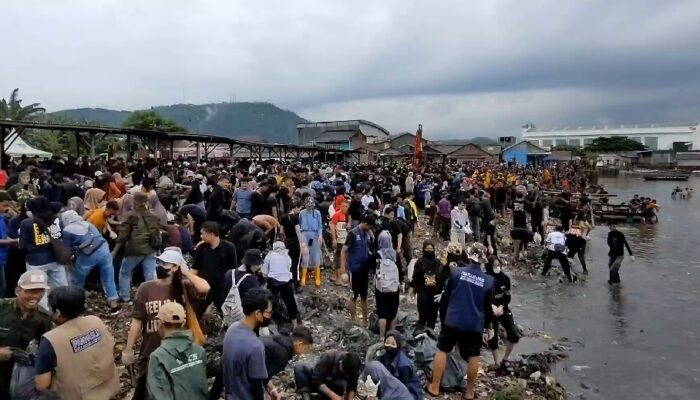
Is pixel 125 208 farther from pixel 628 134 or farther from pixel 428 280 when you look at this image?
pixel 628 134

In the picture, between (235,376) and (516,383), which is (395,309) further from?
(235,376)

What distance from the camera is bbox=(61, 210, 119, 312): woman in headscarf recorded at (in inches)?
242

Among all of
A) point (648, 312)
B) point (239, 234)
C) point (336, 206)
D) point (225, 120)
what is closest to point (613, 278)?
point (648, 312)

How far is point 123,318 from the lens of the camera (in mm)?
6812

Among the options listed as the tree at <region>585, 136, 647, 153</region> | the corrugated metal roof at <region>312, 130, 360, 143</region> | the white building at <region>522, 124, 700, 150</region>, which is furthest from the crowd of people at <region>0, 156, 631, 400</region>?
the white building at <region>522, 124, 700, 150</region>

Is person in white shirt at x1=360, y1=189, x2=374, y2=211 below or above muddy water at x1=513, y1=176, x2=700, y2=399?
above

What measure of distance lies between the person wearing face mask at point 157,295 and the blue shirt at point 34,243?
1.97m

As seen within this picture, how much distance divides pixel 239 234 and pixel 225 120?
19824 centimetres

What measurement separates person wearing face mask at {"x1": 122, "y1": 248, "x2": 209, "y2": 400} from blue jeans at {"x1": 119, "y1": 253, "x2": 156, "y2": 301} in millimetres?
2746

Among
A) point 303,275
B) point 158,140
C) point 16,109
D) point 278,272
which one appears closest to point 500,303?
point 278,272

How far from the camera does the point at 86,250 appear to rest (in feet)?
20.7

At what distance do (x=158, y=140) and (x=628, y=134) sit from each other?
13030 cm

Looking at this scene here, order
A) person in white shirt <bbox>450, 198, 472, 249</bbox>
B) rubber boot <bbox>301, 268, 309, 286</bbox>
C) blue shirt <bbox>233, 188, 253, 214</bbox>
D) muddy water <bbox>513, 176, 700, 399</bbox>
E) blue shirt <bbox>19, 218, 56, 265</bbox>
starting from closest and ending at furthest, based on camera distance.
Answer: blue shirt <bbox>19, 218, 56, 265</bbox>, muddy water <bbox>513, 176, 700, 399</bbox>, rubber boot <bbox>301, 268, 309, 286</bbox>, blue shirt <bbox>233, 188, 253, 214</bbox>, person in white shirt <bbox>450, 198, 472, 249</bbox>

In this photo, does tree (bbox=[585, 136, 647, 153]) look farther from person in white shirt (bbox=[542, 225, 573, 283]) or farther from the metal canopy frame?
person in white shirt (bbox=[542, 225, 573, 283])
